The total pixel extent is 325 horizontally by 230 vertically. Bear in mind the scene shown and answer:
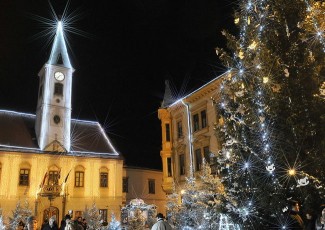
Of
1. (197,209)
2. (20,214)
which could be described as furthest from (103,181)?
(197,209)

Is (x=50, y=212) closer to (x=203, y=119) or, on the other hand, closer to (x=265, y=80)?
(x=203, y=119)

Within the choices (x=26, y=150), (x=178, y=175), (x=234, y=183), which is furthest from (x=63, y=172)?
(x=234, y=183)

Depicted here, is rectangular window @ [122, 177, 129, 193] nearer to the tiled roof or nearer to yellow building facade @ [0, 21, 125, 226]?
yellow building facade @ [0, 21, 125, 226]

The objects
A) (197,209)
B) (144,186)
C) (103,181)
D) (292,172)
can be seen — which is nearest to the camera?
(292,172)

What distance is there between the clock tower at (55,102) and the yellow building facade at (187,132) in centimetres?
1236

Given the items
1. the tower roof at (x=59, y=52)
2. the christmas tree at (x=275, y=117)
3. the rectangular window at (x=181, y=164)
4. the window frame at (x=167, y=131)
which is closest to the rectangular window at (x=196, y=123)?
the rectangular window at (x=181, y=164)

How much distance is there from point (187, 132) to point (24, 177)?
675 inches

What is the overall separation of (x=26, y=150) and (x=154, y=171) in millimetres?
17768

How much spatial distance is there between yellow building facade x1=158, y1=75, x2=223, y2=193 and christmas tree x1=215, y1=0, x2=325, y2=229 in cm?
1597

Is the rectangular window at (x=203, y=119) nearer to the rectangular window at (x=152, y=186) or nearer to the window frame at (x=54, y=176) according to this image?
the window frame at (x=54, y=176)

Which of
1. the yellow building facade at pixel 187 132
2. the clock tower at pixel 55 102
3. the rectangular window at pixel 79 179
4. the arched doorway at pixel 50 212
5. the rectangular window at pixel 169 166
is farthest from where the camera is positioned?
the clock tower at pixel 55 102

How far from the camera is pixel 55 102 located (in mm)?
38344

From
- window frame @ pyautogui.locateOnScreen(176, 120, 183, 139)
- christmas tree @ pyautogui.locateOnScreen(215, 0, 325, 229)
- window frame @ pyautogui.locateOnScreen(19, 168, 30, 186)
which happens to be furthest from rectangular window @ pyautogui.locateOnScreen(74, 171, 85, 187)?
christmas tree @ pyautogui.locateOnScreen(215, 0, 325, 229)

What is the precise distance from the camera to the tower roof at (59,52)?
39938 millimetres
